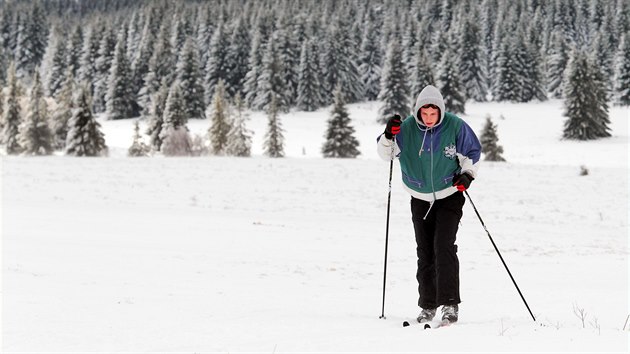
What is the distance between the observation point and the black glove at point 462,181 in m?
4.40

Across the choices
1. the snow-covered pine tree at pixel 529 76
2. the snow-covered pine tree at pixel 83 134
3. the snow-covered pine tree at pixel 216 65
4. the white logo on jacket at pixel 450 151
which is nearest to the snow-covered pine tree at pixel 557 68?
the snow-covered pine tree at pixel 529 76

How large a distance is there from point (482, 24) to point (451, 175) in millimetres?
114362

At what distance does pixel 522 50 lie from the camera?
8438cm

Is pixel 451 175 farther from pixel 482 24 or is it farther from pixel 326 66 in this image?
pixel 482 24

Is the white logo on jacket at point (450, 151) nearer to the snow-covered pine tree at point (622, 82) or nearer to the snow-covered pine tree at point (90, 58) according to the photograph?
the snow-covered pine tree at point (622, 82)

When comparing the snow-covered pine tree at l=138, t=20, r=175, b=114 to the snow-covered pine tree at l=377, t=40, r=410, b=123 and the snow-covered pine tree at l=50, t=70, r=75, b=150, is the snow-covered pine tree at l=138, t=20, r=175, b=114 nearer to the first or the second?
the snow-covered pine tree at l=50, t=70, r=75, b=150

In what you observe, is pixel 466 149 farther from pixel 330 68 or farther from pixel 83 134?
pixel 330 68

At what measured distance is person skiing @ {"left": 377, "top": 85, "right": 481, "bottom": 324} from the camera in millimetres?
4520

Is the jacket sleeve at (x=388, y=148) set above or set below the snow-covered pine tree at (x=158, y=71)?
below

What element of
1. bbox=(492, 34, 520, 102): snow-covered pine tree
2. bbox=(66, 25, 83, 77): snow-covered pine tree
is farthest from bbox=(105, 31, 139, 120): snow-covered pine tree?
bbox=(492, 34, 520, 102): snow-covered pine tree

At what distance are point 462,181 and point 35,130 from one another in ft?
175

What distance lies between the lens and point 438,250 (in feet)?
15.0

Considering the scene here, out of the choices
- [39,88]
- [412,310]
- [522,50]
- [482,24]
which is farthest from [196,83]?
[412,310]

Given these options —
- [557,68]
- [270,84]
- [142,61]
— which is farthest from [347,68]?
[142,61]
